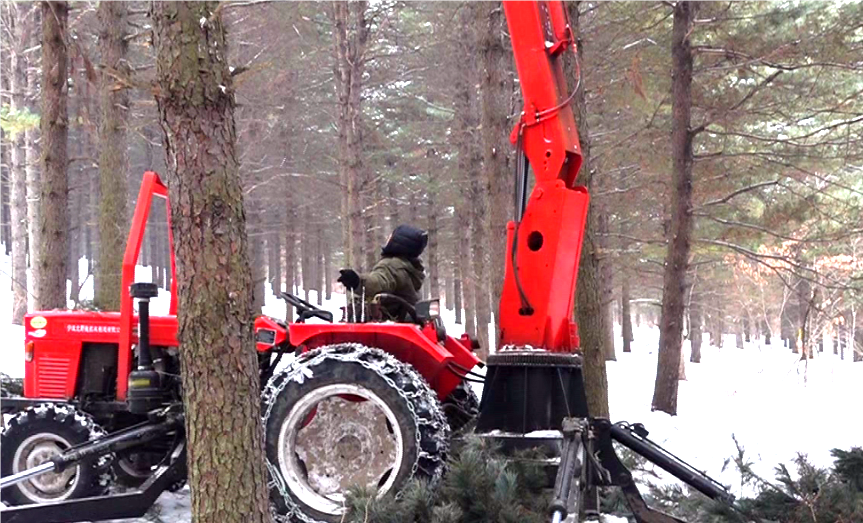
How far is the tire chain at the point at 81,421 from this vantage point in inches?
203

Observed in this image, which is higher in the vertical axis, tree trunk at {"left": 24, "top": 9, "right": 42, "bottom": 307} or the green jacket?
tree trunk at {"left": 24, "top": 9, "right": 42, "bottom": 307}

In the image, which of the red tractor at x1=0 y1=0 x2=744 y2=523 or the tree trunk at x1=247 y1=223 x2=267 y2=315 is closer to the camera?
the red tractor at x1=0 y1=0 x2=744 y2=523

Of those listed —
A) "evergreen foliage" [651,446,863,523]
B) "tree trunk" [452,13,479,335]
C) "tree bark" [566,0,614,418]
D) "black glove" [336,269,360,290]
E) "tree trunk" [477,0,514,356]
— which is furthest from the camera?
"tree trunk" [452,13,479,335]

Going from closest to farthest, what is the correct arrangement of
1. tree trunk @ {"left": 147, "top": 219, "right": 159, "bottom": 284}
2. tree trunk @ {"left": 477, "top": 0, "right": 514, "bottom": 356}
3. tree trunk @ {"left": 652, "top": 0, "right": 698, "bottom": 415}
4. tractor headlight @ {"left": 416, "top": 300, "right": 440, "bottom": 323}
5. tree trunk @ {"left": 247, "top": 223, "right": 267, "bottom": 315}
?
1. tractor headlight @ {"left": 416, "top": 300, "right": 440, "bottom": 323}
2. tree trunk @ {"left": 477, "top": 0, "right": 514, "bottom": 356}
3. tree trunk @ {"left": 652, "top": 0, "right": 698, "bottom": 415}
4. tree trunk @ {"left": 247, "top": 223, "right": 267, "bottom": 315}
5. tree trunk @ {"left": 147, "top": 219, "right": 159, "bottom": 284}

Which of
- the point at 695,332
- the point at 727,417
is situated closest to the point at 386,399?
the point at 727,417

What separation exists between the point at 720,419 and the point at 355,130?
716 centimetres

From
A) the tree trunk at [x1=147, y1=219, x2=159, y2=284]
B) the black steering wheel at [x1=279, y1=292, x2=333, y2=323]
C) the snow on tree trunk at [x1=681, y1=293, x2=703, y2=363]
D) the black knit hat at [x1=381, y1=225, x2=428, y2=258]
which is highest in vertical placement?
the tree trunk at [x1=147, y1=219, x2=159, y2=284]

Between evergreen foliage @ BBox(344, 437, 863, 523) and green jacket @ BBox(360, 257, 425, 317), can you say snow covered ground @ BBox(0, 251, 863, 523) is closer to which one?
evergreen foliage @ BBox(344, 437, 863, 523)

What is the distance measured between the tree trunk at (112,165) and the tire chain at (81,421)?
199 inches

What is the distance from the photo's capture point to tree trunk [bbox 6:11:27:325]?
1736 cm

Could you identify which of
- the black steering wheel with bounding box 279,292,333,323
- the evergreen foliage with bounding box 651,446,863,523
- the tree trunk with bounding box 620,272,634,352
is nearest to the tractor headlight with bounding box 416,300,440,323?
the black steering wheel with bounding box 279,292,333,323

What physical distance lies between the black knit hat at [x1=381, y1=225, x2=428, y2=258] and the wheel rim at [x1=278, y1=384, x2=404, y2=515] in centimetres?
124

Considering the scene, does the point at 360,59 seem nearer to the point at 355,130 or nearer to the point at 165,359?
the point at 355,130

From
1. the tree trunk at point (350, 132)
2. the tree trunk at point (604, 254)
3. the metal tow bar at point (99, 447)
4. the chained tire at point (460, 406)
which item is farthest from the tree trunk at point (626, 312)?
the metal tow bar at point (99, 447)
